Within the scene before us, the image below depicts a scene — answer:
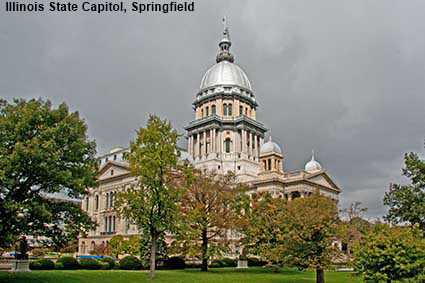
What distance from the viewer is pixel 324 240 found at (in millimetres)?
26234

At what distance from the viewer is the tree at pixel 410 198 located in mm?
36906

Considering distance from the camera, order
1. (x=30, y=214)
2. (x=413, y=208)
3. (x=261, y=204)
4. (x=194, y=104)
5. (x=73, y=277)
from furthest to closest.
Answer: (x=194, y=104) → (x=261, y=204) → (x=413, y=208) → (x=73, y=277) → (x=30, y=214)

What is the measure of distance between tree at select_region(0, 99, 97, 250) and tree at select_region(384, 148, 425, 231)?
26.5 m

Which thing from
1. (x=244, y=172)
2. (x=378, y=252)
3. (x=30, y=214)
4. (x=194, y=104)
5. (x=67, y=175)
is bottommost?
(x=378, y=252)

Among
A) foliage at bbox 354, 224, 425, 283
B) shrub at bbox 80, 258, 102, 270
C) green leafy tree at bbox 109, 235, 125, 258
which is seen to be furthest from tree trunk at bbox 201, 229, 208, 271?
foliage at bbox 354, 224, 425, 283

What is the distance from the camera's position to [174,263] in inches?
1711

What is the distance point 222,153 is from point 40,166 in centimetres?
6354

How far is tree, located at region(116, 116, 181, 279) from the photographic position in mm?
30281

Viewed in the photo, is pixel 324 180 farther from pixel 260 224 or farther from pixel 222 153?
pixel 260 224

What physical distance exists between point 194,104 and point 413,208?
64.2 meters

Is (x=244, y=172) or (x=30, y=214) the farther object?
(x=244, y=172)

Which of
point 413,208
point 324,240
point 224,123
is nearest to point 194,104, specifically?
point 224,123

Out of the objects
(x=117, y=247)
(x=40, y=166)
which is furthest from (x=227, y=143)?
(x=40, y=166)

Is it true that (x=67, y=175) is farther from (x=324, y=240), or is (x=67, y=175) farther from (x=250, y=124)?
(x=250, y=124)
